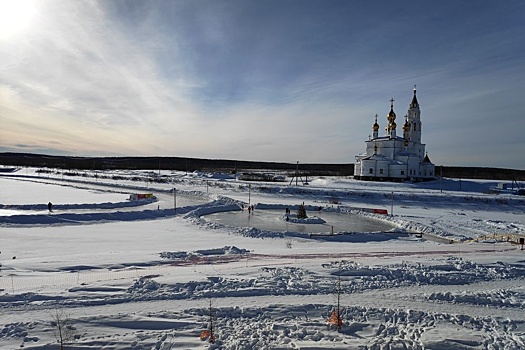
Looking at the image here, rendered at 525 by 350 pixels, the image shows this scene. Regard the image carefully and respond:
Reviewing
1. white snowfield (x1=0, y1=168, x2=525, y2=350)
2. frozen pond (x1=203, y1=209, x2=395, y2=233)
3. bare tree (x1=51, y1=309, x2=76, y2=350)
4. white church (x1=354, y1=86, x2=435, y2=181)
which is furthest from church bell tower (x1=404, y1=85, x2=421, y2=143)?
bare tree (x1=51, y1=309, x2=76, y2=350)

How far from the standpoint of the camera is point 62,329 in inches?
253

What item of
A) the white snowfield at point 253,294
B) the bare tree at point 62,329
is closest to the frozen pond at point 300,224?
the white snowfield at point 253,294

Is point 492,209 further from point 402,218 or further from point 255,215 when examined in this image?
point 255,215

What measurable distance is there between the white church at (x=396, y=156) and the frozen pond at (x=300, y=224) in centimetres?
2757

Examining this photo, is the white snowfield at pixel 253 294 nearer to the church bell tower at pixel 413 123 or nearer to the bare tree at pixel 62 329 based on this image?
the bare tree at pixel 62 329

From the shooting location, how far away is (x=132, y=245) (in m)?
15.9

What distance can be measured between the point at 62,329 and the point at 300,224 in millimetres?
17895

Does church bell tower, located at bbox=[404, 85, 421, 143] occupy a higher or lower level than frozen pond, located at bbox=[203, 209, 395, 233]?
higher

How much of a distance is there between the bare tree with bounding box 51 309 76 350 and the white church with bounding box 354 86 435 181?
167 ft

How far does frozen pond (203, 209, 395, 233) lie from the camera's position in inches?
855

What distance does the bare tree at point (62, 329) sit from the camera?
19.9ft

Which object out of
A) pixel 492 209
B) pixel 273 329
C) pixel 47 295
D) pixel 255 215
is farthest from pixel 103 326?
pixel 492 209

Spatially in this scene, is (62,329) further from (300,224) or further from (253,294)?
(300,224)

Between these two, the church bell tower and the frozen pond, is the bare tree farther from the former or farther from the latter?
the church bell tower
